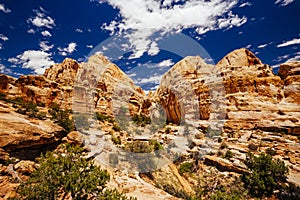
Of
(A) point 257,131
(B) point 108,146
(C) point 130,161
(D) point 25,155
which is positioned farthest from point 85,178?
(A) point 257,131

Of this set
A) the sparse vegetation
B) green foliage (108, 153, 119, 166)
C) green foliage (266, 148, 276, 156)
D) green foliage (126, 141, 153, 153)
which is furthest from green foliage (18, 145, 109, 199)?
green foliage (266, 148, 276, 156)

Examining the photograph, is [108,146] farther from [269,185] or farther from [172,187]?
[269,185]

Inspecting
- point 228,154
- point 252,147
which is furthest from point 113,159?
point 252,147

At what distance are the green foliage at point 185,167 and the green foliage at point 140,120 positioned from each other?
16.8m

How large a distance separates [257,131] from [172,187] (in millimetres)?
12800

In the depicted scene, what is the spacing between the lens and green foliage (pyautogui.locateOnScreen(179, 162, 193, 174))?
16.2 metres

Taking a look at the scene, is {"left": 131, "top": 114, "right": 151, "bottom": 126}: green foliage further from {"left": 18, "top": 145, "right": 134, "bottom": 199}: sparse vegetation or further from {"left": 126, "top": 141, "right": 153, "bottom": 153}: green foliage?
{"left": 18, "top": 145, "right": 134, "bottom": 199}: sparse vegetation

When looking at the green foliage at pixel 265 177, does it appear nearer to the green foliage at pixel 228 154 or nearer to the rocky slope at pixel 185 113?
Answer: the rocky slope at pixel 185 113

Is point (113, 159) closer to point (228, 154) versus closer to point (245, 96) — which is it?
point (228, 154)

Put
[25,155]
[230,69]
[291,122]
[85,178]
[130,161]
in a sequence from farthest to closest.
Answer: [230,69], [291,122], [130,161], [25,155], [85,178]

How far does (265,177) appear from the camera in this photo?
1229cm

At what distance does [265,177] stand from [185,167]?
6602mm

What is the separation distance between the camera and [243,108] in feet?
72.2

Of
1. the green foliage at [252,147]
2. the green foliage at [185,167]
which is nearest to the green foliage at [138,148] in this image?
the green foliage at [185,167]
